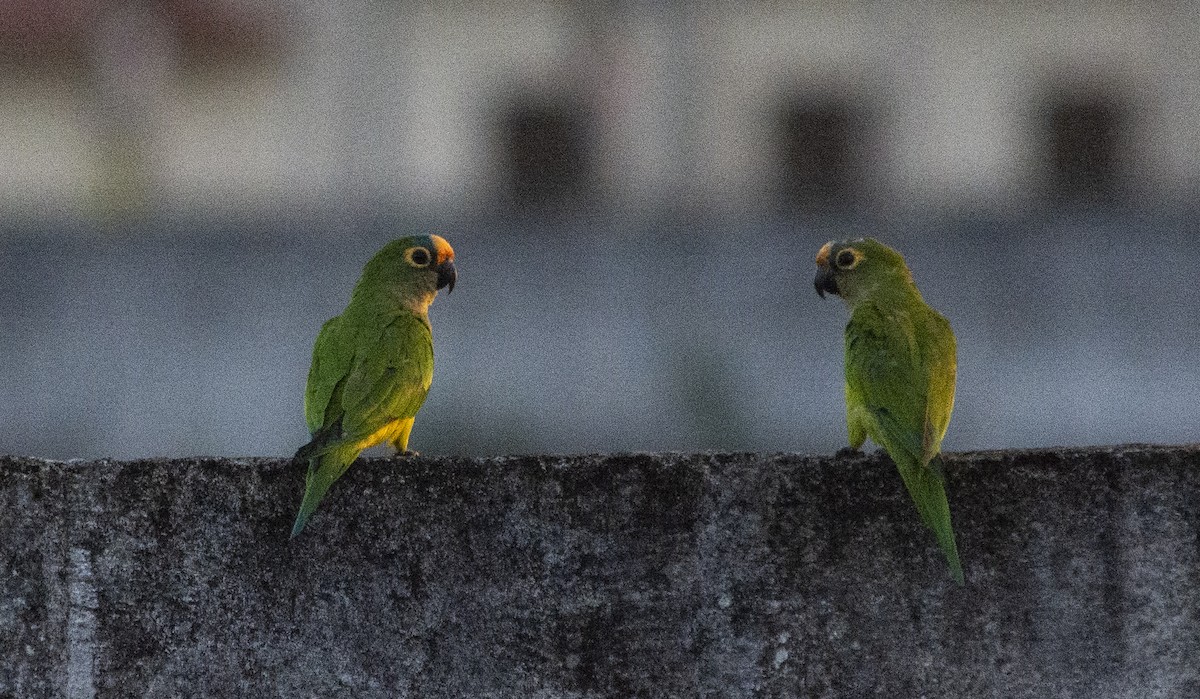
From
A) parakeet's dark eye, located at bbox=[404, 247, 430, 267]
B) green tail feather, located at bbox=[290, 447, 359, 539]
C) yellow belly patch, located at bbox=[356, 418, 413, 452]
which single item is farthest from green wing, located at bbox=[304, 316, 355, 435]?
parakeet's dark eye, located at bbox=[404, 247, 430, 267]

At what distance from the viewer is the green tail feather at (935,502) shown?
295cm

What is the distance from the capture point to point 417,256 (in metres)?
4.67

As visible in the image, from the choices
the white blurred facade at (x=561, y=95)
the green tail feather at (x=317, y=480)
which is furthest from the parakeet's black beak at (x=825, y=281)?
the white blurred facade at (x=561, y=95)

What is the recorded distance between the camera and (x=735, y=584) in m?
3.05

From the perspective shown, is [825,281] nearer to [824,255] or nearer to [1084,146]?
[824,255]

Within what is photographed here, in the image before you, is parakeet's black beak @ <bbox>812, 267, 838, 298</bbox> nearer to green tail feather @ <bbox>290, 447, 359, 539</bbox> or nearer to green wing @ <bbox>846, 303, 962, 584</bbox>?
green wing @ <bbox>846, 303, 962, 584</bbox>

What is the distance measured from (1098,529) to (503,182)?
13.4m

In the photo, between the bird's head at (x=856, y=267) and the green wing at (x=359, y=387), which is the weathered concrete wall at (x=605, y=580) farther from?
the bird's head at (x=856, y=267)

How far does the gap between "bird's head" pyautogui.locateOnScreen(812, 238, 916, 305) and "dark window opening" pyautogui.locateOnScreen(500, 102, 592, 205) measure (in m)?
11.7

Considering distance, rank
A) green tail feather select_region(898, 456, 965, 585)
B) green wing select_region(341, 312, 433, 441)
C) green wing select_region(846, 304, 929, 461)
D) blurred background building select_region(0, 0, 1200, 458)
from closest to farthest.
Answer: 1. green tail feather select_region(898, 456, 965, 585)
2. green wing select_region(846, 304, 929, 461)
3. green wing select_region(341, 312, 433, 441)
4. blurred background building select_region(0, 0, 1200, 458)

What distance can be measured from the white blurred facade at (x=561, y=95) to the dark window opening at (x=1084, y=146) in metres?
0.09

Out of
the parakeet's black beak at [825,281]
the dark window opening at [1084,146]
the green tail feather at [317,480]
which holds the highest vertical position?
the green tail feather at [317,480]

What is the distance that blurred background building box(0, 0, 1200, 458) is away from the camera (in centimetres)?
1222

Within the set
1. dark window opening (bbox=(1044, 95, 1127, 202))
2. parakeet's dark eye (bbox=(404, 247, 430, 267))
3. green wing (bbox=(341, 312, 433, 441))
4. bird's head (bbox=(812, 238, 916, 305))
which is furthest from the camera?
dark window opening (bbox=(1044, 95, 1127, 202))
